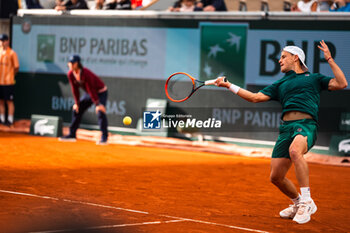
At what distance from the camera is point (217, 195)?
7.65 metres

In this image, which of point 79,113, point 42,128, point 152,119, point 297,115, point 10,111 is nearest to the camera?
point 297,115

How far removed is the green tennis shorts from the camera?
5.98 metres

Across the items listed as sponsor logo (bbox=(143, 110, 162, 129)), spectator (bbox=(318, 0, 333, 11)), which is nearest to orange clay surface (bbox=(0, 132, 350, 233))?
sponsor logo (bbox=(143, 110, 162, 129))

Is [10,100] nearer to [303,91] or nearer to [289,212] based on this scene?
[289,212]

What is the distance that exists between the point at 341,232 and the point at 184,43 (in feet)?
25.8

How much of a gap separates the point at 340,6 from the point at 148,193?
641 centimetres

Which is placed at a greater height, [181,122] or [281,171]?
[281,171]

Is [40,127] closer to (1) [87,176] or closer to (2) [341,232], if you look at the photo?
(1) [87,176]

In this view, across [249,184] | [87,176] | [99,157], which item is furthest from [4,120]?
[249,184]

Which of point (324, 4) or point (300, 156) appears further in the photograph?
point (324, 4)

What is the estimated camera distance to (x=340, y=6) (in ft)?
39.2

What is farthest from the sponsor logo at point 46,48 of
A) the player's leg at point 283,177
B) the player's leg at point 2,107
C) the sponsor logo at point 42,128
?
the player's leg at point 283,177
